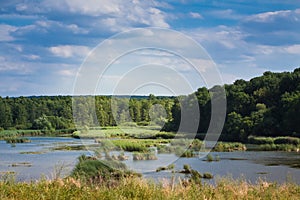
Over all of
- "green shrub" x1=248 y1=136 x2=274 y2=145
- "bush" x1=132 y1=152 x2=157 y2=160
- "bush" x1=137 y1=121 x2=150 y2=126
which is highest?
"bush" x1=137 y1=121 x2=150 y2=126

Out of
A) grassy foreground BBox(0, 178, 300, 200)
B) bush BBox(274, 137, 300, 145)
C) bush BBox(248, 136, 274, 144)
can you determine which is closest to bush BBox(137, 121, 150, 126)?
grassy foreground BBox(0, 178, 300, 200)

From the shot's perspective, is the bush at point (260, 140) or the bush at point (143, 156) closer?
the bush at point (143, 156)

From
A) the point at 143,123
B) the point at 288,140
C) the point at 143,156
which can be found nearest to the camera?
the point at 143,123

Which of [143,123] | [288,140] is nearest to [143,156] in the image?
[143,123]

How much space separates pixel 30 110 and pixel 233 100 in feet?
186

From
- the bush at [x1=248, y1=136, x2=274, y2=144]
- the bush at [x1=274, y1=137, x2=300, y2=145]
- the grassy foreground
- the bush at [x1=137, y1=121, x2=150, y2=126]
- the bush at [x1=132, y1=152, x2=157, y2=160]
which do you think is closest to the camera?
the grassy foreground

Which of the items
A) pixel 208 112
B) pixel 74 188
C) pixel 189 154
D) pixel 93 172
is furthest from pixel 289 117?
pixel 74 188

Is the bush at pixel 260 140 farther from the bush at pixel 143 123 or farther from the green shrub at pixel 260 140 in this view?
the bush at pixel 143 123

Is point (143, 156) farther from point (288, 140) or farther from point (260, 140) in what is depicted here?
point (260, 140)

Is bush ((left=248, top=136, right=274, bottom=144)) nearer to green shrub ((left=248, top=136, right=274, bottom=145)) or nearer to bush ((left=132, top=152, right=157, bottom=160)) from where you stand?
green shrub ((left=248, top=136, right=274, bottom=145))

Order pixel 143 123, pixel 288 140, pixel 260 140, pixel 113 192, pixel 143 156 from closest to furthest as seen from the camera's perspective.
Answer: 1. pixel 113 192
2. pixel 143 123
3. pixel 143 156
4. pixel 288 140
5. pixel 260 140

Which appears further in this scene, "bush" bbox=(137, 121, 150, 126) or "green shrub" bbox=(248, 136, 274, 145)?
"green shrub" bbox=(248, 136, 274, 145)

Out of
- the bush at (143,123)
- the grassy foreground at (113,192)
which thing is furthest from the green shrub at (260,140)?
the grassy foreground at (113,192)

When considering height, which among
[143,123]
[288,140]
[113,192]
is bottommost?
[288,140]
